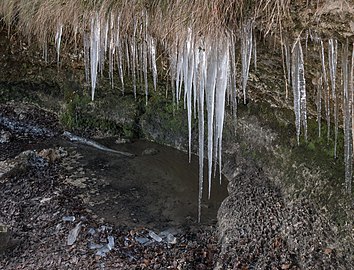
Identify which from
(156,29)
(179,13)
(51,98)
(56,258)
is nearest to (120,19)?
(156,29)

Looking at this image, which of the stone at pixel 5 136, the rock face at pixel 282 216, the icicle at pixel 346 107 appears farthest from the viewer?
the stone at pixel 5 136

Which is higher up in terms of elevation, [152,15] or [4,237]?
[152,15]

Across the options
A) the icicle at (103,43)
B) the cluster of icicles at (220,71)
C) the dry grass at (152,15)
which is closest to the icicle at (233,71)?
the cluster of icicles at (220,71)

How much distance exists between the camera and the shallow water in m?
5.69

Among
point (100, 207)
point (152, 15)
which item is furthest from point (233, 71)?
point (100, 207)

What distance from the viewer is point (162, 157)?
7371 mm

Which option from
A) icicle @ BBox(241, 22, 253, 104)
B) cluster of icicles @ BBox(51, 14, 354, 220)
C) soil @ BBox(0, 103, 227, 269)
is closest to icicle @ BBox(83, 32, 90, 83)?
cluster of icicles @ BBox(51, 14, 354, 220)

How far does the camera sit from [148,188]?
6410 millimetres

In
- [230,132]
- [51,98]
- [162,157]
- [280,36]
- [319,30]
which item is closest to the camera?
[319,30]

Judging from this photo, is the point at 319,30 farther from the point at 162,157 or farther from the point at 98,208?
the point at 162,157

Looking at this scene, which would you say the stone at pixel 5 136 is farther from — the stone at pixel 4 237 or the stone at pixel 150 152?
the stone at pixel 4 237

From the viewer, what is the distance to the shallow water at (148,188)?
5691 mm

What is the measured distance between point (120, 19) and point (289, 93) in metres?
2.42

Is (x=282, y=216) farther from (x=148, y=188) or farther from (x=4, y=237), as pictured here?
(x=4, y=237)
